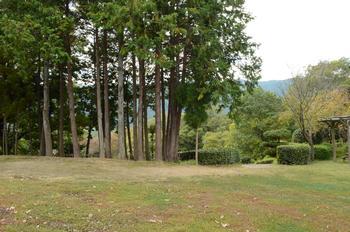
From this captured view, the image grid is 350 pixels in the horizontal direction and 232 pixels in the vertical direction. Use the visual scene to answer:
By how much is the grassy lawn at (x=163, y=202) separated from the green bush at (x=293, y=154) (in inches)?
282

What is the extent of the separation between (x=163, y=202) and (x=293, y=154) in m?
13.9

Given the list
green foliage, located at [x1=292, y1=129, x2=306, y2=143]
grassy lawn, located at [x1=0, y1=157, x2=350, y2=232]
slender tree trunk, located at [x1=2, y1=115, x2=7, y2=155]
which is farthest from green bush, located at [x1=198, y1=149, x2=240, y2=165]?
slender tree trunk, located at [x1=2, y1=115, x2=7, y2=155]

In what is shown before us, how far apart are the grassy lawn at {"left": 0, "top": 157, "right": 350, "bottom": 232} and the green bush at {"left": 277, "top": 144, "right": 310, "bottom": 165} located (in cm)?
715

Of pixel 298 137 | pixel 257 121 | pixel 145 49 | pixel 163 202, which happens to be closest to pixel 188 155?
pixel 257 121

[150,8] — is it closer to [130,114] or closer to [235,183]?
[235,183]

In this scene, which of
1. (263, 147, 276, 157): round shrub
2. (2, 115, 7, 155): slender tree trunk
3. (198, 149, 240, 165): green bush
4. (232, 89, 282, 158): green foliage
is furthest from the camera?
(232, 89, 282, 158): green foliage

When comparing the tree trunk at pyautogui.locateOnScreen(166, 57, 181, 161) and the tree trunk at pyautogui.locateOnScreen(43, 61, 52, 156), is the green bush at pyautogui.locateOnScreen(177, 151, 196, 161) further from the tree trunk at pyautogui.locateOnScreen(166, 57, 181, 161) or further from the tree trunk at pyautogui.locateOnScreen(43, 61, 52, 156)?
the tree trunk at pyautogui.locateOnScreen(43, 61, 52, 156)

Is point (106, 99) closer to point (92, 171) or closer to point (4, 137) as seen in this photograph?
point (92, 171)

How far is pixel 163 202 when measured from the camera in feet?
28.5

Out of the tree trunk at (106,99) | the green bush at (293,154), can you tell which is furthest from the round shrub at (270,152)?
the tree trunk at (106,99)

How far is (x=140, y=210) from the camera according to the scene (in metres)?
7.84

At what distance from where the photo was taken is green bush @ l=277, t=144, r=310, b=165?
2122cm

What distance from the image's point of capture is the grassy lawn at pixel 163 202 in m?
6.98

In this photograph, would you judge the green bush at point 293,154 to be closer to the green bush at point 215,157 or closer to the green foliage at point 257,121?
the green bush at point 215,157
